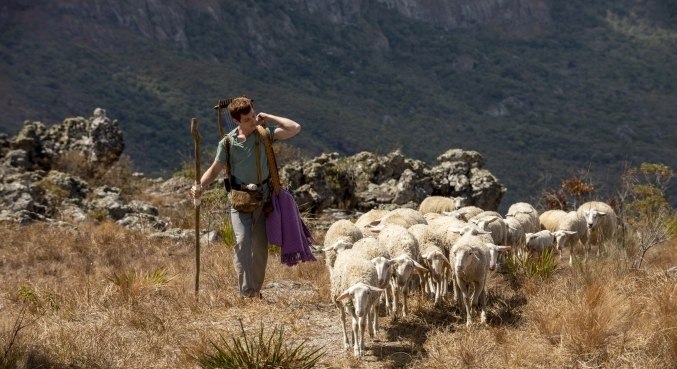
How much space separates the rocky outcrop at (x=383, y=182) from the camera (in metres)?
18.3

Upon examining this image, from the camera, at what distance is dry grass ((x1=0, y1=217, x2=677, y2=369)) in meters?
6.26

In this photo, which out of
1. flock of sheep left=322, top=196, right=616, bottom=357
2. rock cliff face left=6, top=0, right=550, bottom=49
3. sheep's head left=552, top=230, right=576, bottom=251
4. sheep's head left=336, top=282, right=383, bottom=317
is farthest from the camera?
rock cliff face left=6, top=0, right=550, bottom=49

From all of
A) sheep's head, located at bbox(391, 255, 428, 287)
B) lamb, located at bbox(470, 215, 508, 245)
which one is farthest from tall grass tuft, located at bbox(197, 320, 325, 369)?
lamb, located at bbox(470, 215, 508, 245)

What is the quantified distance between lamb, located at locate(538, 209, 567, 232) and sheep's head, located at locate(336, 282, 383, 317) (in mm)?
6911

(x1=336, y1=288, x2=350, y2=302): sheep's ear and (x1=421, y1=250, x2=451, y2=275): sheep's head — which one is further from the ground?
(x1=421, y1=250, x2=451, y2=275): sheep's head

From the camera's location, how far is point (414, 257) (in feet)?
27.3

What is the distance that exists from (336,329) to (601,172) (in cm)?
7659

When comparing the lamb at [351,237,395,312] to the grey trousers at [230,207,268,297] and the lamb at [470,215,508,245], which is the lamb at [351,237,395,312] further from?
the lamb at [470,215,508,245]

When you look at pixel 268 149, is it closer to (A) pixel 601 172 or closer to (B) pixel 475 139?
(A) pixel 601 172

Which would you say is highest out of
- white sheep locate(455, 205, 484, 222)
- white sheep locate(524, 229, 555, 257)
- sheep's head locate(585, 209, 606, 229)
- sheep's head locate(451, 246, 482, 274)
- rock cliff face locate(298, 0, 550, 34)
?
rock cliff face locate(298, 0, 550, 34)

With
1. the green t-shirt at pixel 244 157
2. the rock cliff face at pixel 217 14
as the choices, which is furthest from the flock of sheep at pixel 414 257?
the rock cliff face at pixel 217 14

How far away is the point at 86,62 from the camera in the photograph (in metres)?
86.1

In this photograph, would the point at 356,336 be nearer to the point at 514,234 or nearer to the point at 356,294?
the point at 356,294

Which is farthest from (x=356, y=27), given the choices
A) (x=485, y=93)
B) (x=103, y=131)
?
(x=103, y=131)
